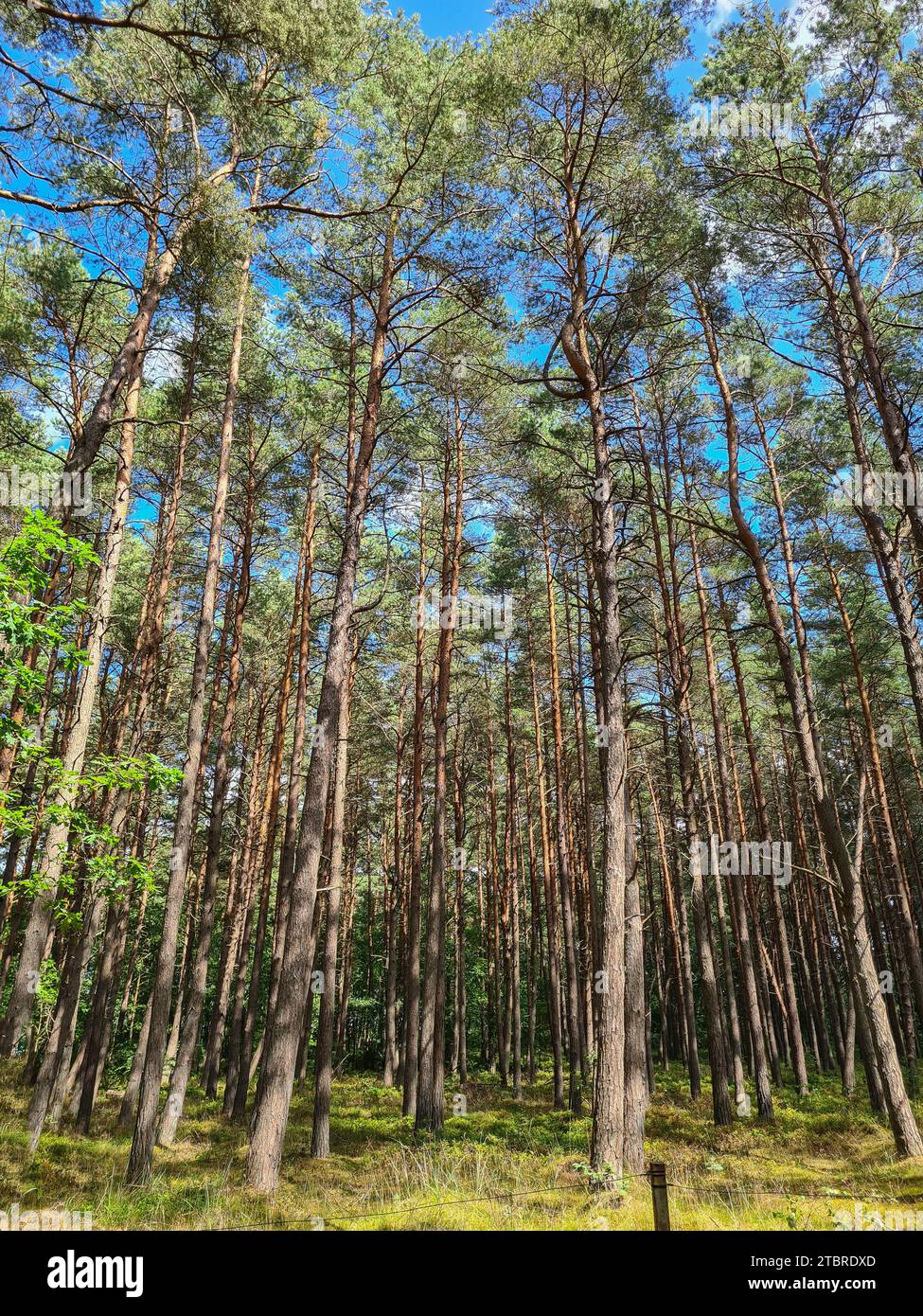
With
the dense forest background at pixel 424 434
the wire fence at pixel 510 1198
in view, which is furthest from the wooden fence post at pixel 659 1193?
the dense forest background at pixel 424 434

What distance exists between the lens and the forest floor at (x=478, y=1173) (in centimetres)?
570

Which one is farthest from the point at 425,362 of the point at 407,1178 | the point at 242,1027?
the point at 242,1027

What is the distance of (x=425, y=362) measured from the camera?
13.0m

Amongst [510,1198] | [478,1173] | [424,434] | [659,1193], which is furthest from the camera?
[424,434]

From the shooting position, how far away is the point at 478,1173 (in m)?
6.47

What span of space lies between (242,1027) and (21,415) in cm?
1314

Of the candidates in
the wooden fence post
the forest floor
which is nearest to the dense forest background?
the forest floor

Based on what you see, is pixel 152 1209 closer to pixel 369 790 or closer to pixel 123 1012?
pixel 369 790

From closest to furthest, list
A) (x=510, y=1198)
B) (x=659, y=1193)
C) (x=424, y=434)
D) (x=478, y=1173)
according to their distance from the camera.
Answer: (x=659, y=1193), (x=510, y=1198), (x=478, y=1173), (x=424, y=434)

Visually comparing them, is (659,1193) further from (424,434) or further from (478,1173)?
(424,434)

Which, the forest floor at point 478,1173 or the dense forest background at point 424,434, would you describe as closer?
the forest floor at point 478,1173

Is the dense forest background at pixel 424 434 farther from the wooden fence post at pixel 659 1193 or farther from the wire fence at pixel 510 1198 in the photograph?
the wooden fence post at pixel 659 1193

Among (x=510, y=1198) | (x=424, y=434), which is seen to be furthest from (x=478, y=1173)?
(x=424, y=434)

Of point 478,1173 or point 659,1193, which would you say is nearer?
point 659,1193
